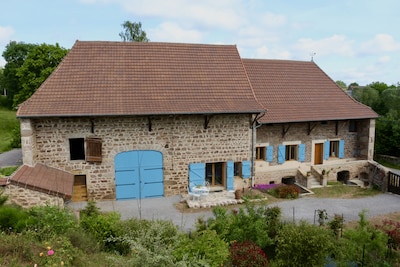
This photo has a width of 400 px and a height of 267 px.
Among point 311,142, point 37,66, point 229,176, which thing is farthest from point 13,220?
point 37,66

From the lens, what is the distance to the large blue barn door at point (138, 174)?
475 inches

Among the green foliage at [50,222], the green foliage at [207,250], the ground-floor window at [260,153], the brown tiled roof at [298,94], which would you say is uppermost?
the brown tiled roof at [298,94]

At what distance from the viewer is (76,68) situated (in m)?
12.6

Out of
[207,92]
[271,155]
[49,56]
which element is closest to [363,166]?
[271,155]

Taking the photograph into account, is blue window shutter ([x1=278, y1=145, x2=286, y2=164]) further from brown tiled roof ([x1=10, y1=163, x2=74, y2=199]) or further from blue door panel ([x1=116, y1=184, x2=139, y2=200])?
brown tiled roof ([x1=10, y1=163, x2=74, y2=199])

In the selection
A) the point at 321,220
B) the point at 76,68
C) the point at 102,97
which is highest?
the point at 76,68

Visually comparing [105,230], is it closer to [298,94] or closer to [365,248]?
[365,248]

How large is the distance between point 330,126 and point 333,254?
9.66m

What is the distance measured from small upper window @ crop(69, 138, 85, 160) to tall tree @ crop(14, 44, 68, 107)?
1568 centimetres

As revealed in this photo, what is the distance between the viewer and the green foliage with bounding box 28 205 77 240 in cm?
663

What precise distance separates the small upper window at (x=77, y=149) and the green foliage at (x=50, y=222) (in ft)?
15.6

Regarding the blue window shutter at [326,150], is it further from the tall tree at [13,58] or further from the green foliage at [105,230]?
the tall tree at [13,58]

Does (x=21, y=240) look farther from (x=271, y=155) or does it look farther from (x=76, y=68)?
(x=271, y=155)

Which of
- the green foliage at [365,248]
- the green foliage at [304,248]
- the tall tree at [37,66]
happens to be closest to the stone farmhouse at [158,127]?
the green foliage at [304,248]
